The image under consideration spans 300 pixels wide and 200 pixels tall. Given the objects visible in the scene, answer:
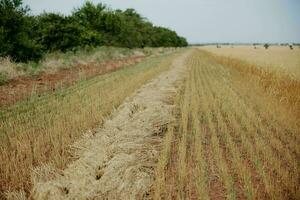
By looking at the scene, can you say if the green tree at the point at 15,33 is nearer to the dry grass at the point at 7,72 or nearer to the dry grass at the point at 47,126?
the dry grass at the point at 7,72

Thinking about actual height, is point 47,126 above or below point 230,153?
above

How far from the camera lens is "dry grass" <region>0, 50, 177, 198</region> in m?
4.57

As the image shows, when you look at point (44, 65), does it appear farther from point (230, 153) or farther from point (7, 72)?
point (230, 153)

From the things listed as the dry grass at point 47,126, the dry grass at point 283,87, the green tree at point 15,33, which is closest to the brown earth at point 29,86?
the dry grass at point 47,126

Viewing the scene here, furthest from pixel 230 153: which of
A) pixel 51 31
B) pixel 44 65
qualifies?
pixel 51 31

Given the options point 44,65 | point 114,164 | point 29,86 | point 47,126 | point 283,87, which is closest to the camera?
point 114,164

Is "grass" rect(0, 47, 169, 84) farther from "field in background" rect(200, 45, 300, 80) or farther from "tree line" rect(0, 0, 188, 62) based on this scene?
"field in background" rect(200, 45, 300, 80)

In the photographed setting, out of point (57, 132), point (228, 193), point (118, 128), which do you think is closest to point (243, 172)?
point (228, 193)

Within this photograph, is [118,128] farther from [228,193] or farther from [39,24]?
[39,24]

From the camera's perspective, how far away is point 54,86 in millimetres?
11234

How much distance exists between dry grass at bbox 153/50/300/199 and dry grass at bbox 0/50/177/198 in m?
1.81

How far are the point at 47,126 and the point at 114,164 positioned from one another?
2.62 metres

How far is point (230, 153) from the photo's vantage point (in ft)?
17.6

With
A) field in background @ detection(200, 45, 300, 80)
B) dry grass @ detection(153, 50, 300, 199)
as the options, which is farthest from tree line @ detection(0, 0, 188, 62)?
field in background @ detection(200, 45, 300, 80)
